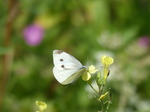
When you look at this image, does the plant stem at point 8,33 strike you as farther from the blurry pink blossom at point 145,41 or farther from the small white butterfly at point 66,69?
the small white butterfly at point 66,69

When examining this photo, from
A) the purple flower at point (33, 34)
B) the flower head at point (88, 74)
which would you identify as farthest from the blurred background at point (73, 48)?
the flower head at point (88, 74)

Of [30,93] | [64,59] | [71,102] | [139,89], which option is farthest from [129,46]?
[64,59]

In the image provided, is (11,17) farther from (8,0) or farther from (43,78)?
(43,78)

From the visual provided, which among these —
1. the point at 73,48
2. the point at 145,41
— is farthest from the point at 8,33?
the point at 145,41

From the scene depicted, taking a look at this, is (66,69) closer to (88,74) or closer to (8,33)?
(88,74)

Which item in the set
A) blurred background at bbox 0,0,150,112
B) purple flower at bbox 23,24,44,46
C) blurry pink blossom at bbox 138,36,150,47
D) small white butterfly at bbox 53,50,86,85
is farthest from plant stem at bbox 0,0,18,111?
small white butterfly at bbox 53,50,86,85
